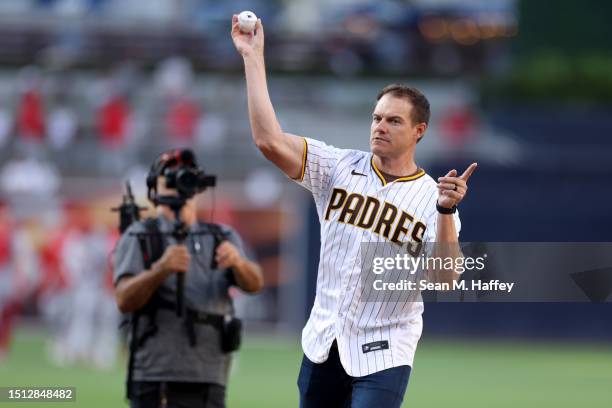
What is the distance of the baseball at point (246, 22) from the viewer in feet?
24.1

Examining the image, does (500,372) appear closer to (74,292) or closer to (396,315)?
(74,292)

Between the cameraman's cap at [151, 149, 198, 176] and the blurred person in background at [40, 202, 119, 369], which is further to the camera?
the blurred person in background at [40, 202, 119, 369]

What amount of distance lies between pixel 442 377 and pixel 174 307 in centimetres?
1190

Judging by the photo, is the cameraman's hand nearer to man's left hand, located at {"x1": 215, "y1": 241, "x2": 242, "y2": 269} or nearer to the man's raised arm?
man's left hand, located at {"x1": 215, "y1": 241, "x2": 242, "y2": 269}

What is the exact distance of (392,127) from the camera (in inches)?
305

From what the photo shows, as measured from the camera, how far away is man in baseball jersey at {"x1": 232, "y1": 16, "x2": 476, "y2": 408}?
759 cm

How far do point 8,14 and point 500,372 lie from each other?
20.3 metres

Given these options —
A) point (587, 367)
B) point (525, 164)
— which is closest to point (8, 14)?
point (525, 164)

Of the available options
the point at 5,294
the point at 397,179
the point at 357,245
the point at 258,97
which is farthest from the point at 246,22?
the point at 5,294

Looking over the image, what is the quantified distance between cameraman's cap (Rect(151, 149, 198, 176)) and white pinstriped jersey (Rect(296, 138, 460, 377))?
1.16m

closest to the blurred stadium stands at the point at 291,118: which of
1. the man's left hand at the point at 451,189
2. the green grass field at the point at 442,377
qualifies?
the green grass field at the point at 442,377

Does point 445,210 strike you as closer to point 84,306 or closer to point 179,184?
point 179,184

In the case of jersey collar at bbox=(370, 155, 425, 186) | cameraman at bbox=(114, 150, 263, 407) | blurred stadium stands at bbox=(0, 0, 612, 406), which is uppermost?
blurred stadium stands at bbox=(0, 0, 612, 406)

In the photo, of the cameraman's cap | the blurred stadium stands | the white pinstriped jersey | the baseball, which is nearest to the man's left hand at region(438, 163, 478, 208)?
the white pinstriped jersey
